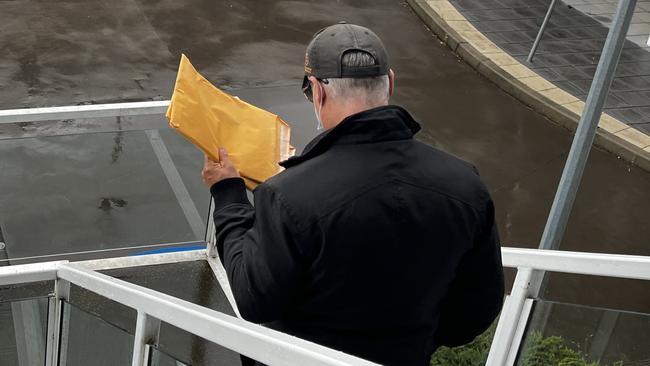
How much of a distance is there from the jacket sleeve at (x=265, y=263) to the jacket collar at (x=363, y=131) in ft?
0.52

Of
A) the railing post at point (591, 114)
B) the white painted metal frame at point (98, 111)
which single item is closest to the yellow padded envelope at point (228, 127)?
the railing post at point (591, 114)

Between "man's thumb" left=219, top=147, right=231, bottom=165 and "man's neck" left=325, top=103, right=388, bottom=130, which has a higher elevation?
"man's neck" left=325, top=103, right=388, bottom=130

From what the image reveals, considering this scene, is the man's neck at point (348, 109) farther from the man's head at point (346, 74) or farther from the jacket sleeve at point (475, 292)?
the jacket sleeve at point (475, 292)

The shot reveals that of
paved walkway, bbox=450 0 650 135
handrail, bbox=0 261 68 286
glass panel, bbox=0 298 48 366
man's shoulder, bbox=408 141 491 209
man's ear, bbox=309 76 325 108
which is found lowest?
paved walkway, bbox=450 0 650 135

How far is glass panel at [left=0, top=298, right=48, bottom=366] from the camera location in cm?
330

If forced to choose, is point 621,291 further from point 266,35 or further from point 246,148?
point 266,35

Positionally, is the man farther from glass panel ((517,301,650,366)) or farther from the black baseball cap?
glass panel ((517,301,650,366))

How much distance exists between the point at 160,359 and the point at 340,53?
103cm

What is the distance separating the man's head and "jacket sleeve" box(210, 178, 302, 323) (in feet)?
0.87

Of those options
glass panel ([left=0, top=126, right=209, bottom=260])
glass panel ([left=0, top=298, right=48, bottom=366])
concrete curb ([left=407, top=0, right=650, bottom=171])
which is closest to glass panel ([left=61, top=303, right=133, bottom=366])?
glass panel ([left=0, top=298, right=48, bottom=366])

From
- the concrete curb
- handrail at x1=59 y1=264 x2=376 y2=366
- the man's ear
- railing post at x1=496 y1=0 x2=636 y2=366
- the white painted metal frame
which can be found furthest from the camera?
the concrete curb

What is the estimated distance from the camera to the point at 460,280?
229cm

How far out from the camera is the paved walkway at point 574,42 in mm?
8844

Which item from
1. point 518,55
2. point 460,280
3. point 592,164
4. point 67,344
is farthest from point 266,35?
point 460,280
